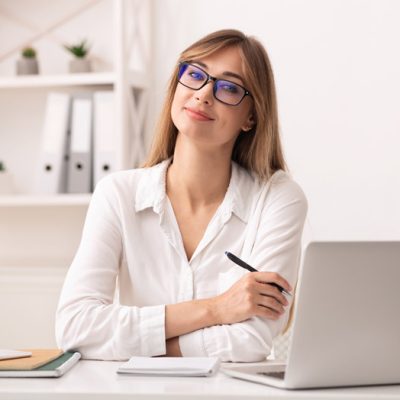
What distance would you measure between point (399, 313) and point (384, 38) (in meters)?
1.86

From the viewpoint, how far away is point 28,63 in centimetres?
328

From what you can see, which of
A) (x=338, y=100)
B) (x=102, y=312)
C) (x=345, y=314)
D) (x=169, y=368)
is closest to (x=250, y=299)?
(x=102, y=312)

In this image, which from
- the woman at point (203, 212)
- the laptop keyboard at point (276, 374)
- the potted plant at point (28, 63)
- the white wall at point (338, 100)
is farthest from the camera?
the potted plant at point (28, 63)

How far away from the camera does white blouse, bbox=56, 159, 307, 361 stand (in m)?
1.99

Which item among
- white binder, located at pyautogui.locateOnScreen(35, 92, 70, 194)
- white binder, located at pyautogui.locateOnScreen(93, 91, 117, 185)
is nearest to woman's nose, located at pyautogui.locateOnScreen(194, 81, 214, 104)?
white binder, located at pyautogui.locateOnScreen(93, 91, 117, 185)

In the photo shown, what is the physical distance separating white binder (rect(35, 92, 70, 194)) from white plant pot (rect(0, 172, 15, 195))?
0.16 meters

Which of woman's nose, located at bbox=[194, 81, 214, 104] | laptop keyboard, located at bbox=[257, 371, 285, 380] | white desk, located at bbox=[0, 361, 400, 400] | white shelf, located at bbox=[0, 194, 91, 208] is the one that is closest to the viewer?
white desk, located at bbox=[0, 361, 400, 400]

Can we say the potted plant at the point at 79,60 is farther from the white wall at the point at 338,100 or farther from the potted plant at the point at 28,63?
the white wall at the point at 338,100

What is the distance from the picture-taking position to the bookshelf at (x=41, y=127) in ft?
10.5

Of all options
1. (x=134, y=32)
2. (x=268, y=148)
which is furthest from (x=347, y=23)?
(x=268, y=148)

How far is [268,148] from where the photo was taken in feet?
7.34

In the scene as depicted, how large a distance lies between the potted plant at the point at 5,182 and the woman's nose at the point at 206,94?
55.3 inches

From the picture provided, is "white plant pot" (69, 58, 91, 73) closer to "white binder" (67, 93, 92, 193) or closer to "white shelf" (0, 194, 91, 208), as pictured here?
"white binder" (67, 93, 92, 193)

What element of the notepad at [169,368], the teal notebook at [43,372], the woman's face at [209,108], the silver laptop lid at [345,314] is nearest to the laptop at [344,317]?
the silver laptop lid at [345,314]
